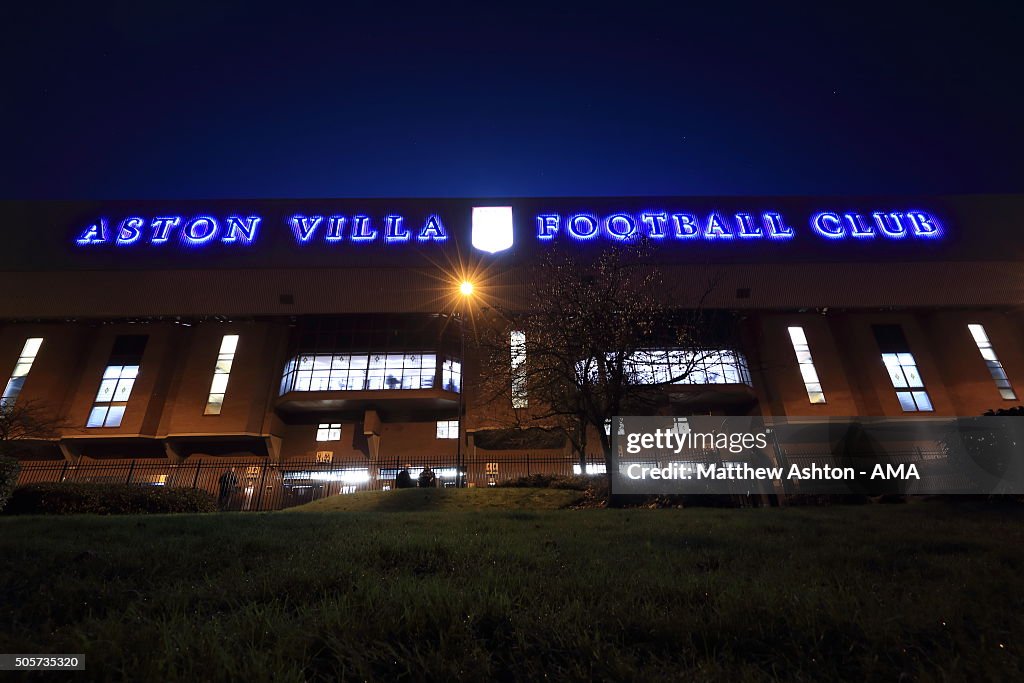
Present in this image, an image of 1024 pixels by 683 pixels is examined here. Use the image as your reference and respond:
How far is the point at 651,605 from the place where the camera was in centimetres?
359

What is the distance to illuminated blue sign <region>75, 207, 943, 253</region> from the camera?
37844 mm

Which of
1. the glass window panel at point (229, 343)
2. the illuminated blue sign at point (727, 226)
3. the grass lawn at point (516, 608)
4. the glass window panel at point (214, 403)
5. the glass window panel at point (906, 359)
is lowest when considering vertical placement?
the grass lawn at point (516, 608)

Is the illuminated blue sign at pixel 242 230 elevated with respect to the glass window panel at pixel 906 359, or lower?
elevated

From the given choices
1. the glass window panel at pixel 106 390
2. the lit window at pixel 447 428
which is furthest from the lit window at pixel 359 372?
the glass window panel at pixel 106 390

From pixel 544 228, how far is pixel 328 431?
2472 cm

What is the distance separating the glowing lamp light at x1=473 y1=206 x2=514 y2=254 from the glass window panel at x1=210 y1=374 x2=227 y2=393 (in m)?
23.0

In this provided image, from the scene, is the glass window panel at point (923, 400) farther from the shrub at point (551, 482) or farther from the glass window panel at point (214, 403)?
the glass window panel at point (214, 403)

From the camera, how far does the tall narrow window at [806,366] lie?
3838cm

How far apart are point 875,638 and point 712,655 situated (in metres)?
1.12

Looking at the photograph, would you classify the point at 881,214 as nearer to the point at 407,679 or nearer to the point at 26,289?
the point at 407,679

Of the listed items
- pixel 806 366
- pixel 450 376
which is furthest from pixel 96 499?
pixel 806 366

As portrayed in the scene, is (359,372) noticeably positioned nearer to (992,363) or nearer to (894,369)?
(894,369)

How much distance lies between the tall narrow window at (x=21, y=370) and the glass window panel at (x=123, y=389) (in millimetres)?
6749

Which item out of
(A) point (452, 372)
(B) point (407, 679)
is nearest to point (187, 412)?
(A) point (452, 372)
